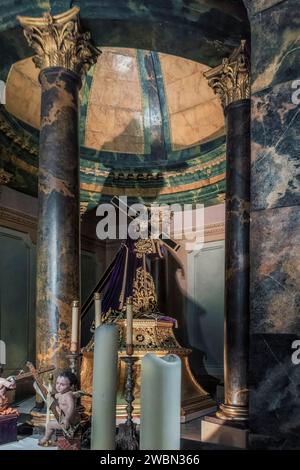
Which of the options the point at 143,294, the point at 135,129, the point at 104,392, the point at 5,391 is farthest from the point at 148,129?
the point at 104,392

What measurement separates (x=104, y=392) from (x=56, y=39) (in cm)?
448

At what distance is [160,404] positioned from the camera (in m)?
1.11

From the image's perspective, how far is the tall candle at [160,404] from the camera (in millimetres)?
1107

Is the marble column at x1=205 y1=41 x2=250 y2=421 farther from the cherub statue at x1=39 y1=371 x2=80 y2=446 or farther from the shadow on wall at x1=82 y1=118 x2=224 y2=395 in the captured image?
the shadow on wall at x1=82 y1=118 x2=224 y2=395

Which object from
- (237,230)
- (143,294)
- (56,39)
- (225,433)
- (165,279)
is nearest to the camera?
(225,433)

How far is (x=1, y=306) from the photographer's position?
725cm

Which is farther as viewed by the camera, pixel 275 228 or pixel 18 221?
pixel 18 221

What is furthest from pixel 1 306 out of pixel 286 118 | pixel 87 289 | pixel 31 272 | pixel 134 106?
pixel 286 118

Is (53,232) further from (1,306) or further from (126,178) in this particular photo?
(126,178)

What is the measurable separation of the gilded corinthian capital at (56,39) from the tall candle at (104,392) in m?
4.17

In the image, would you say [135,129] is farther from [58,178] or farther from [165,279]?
[58,178]

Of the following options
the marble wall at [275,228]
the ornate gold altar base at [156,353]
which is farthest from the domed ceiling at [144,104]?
the marble wall at [275,228]

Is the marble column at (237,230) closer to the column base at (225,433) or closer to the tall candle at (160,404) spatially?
the column base at (225,433)

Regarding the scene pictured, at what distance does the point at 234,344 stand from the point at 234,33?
11.4 feet
